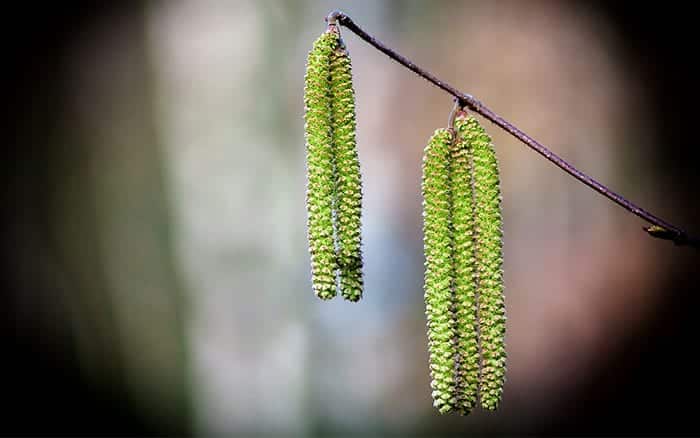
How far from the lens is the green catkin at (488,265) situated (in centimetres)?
82

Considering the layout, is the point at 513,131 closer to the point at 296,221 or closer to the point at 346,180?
the point at 346,180

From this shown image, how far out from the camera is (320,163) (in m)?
0.81

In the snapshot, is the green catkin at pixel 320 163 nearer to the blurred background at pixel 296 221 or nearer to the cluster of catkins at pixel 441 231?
the cluster of catkins at pixel 441 231

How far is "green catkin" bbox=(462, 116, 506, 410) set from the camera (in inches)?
32.2

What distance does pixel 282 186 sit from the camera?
3.15m

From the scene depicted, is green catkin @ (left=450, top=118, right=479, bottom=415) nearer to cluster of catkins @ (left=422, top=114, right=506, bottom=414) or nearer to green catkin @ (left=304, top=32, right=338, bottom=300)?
→ cluster of catkins @ (left=422, top=114, right=506, bottom=414)

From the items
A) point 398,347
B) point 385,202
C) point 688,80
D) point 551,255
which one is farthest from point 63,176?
point 688,80

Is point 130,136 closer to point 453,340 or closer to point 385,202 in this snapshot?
point 385,202

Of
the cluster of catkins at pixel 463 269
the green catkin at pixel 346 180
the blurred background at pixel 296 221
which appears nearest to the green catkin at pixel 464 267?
the cluster of catkins at pixel 463 269

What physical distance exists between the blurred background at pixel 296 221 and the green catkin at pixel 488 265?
195cm

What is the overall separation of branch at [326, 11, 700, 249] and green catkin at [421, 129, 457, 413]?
5 centimetres

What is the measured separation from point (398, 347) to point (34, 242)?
158 centimetres

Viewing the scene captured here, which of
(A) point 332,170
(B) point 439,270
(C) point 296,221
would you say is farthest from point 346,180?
(C) point 296,221

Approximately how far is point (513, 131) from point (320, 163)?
22 cm
